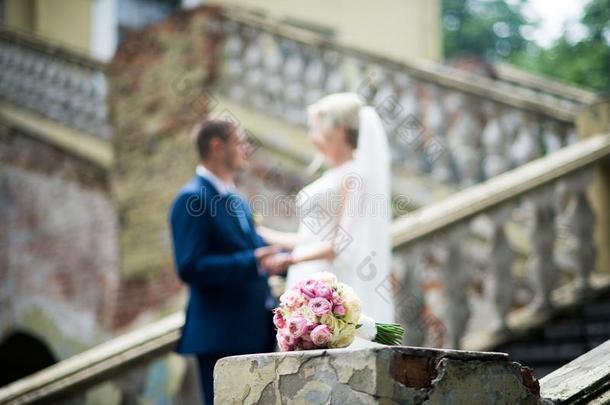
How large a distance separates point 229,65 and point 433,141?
7.43ft

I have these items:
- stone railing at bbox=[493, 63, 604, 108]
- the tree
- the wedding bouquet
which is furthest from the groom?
the tree

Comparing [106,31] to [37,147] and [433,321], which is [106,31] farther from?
[433,321]

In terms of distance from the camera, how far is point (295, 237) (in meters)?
5.00

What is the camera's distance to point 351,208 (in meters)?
4.63

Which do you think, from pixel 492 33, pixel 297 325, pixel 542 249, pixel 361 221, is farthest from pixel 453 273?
pixel 492 33

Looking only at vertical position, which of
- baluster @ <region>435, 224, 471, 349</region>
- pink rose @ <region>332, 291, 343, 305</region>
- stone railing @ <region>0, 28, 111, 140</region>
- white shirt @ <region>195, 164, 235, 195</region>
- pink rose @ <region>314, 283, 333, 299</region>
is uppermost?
pink rose @ <region>314, 283, 333, 299</region>

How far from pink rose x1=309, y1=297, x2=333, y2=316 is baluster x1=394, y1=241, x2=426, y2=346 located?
2911 millimetres

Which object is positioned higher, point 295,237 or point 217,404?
point 217,404

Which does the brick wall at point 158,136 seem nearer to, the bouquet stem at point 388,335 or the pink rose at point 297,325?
the bouquet stem at point 388,335

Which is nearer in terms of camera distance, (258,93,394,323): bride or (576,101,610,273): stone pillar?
(258,93,394,323): bride

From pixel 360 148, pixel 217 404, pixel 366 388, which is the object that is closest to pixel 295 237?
pixel 360 148

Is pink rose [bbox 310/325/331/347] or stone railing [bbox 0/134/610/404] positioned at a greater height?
pink rose [bbox 310/325/331/347]

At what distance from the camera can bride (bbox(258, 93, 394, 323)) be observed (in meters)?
4.62

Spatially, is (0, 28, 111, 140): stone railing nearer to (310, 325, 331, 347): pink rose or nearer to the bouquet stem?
the bouquet stem
